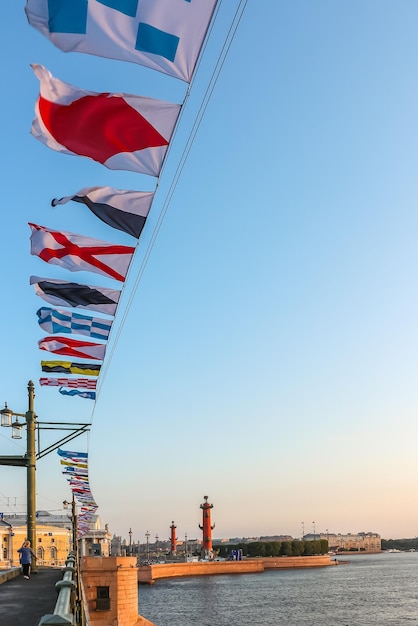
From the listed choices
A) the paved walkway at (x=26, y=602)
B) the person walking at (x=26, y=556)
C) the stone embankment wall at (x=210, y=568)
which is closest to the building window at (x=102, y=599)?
the person walking at (x=26, y=556)

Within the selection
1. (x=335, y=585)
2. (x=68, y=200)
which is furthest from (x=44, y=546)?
(x=68, y=200)

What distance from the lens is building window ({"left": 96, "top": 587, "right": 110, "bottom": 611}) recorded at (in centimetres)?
3041

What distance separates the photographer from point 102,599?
30703mm

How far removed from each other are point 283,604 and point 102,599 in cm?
3863

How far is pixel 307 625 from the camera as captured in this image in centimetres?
4978

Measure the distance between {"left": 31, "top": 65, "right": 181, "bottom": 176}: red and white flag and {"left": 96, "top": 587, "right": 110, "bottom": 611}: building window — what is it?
2634cm

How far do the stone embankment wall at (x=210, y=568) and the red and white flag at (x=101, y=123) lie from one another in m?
104

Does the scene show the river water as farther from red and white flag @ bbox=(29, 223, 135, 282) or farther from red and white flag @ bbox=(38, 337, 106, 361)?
red and white flag @ bbox=(29, 223, 135, 282)

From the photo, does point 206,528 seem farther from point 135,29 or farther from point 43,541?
point 135,29

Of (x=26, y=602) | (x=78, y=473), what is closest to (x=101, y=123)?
(x=26, y=602)

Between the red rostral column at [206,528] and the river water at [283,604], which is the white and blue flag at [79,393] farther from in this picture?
the red rostral column at [206,528]

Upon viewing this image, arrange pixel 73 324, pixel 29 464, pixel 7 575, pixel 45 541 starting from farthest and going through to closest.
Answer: pixel 45 541 → pixel 29 464 → pixel 7 575 → pixel 73 324

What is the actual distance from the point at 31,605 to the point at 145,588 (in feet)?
291

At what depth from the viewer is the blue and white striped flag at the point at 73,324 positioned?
49.4 ft
